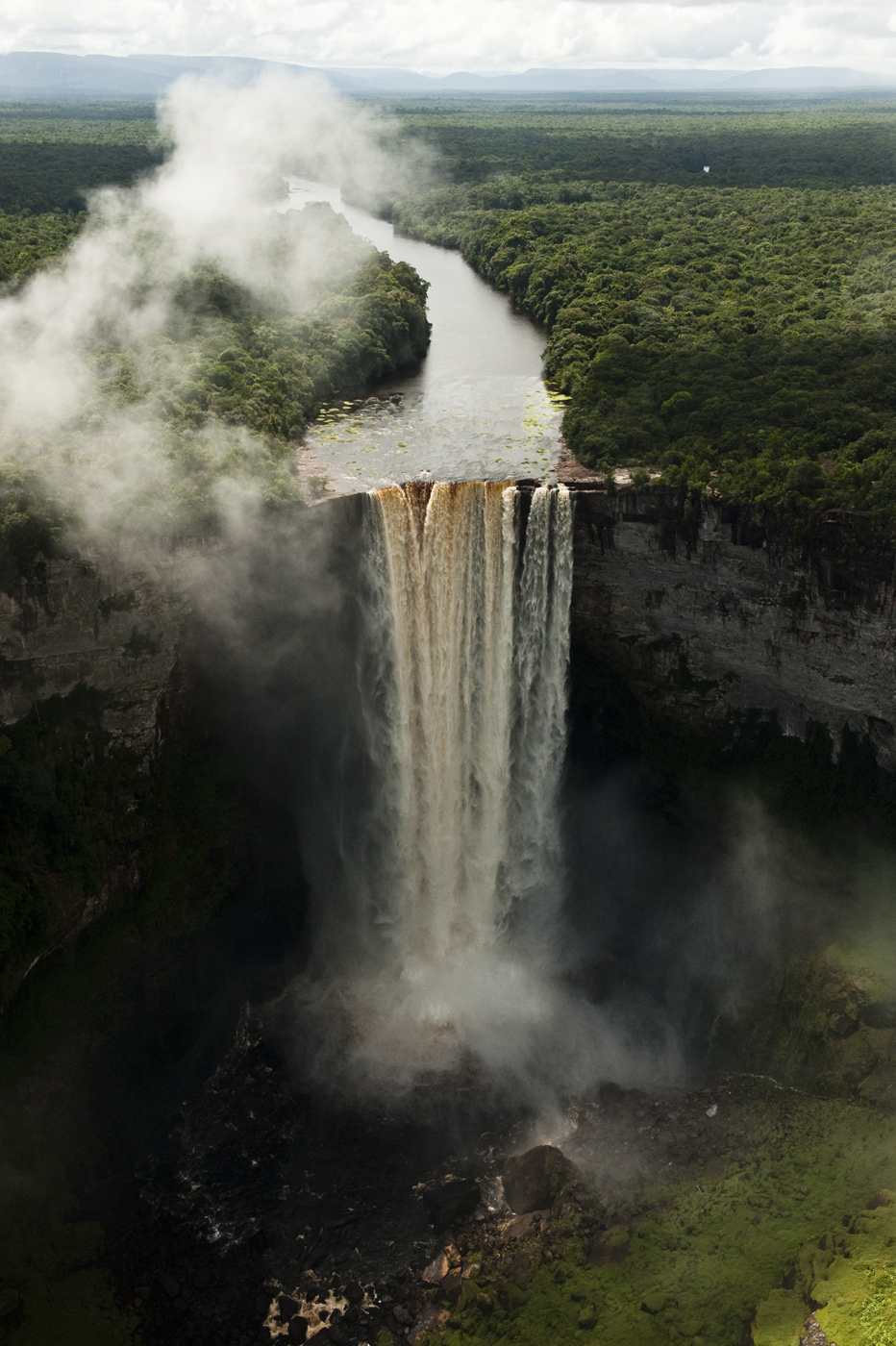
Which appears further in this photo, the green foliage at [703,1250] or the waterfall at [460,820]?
the waterfall at [460,820]

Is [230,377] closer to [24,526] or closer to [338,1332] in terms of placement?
[24,526]

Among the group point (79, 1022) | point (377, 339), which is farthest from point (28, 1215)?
point (377, 339)

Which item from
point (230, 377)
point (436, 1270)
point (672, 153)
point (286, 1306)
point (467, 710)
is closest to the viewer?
point (286, 1306)

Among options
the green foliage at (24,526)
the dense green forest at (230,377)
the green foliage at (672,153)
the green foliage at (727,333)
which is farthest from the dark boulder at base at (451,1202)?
the green foliage at (672,153)

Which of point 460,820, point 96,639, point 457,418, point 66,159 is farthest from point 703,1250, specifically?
point 66,159

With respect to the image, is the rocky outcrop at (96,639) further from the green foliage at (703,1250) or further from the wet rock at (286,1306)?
the green foliage at (703,1250)

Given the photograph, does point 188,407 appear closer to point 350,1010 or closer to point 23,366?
point 23,366

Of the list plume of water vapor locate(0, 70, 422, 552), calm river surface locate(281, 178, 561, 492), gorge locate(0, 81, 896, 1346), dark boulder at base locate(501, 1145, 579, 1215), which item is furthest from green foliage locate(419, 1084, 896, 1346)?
plume of water vapor locate(0, 70, 422, 552)
